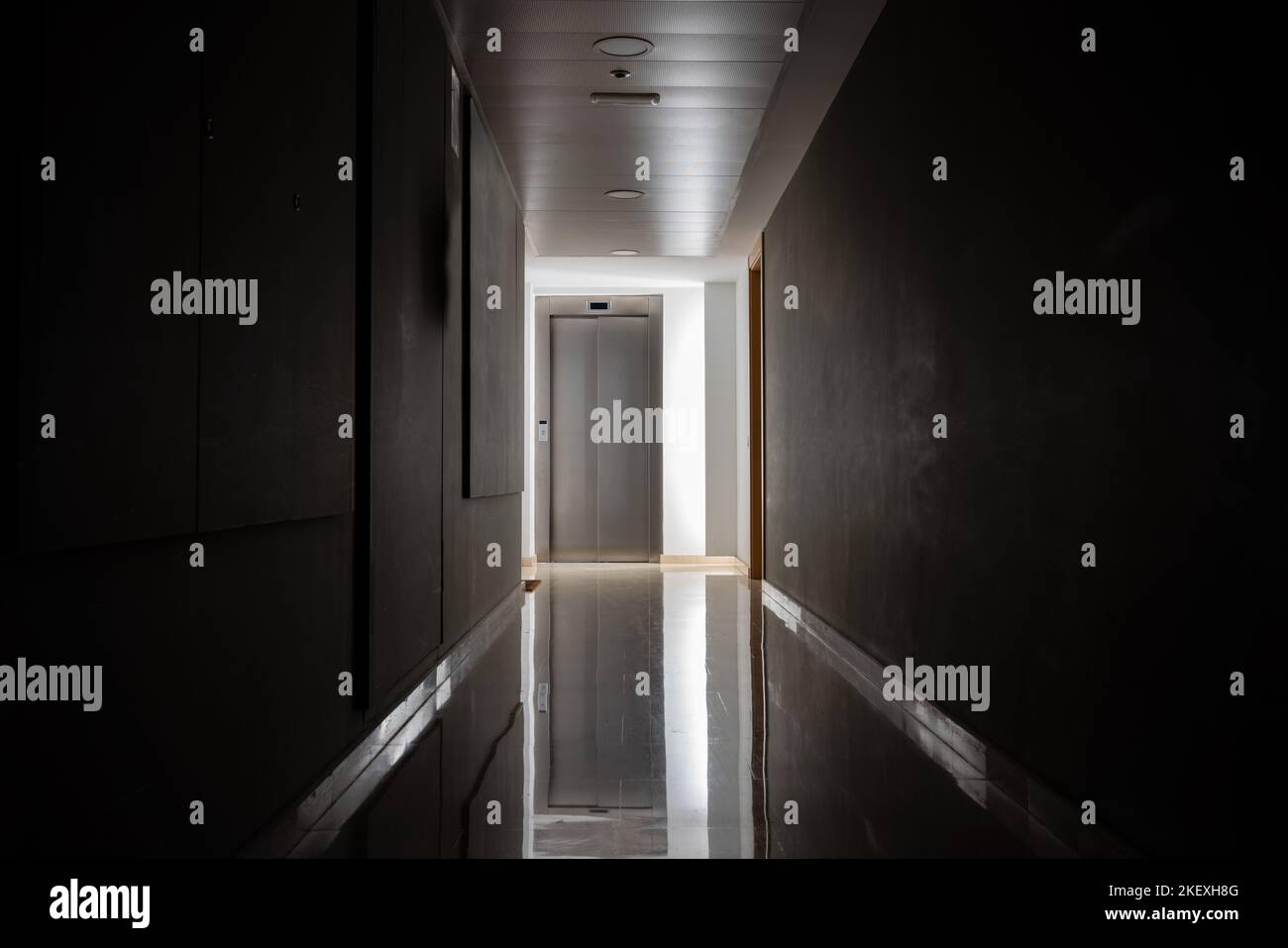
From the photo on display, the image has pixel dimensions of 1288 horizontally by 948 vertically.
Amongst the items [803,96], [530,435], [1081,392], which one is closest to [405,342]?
[1081,392]

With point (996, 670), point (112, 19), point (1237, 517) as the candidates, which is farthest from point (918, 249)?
point (112, 19)

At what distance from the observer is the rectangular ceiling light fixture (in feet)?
20.2

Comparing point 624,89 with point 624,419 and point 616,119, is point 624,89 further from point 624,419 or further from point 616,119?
point 624,419

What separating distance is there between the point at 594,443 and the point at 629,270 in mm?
2352

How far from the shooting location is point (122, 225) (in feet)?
6.40

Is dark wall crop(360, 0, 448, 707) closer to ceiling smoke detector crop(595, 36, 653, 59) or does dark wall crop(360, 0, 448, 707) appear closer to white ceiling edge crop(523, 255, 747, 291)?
ceiling smoke detector crop(595, 36, 653, 59)

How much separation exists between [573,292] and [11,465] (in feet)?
38.7

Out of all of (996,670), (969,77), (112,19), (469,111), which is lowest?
(996,670)

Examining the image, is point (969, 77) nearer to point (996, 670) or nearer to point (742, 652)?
point (996, 670)

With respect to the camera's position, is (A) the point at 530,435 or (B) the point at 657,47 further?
(A) the point at 530,435

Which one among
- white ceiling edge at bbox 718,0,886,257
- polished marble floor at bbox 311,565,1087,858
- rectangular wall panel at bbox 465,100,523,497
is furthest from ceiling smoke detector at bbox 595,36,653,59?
polished marble floor at bbox 311,565,1087,858

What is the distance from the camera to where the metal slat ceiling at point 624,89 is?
5105 millimetres

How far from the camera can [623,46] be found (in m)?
5.41

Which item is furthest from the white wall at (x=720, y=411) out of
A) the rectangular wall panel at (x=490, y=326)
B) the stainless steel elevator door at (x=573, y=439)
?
the rectangular wall panel at (x=490, y=326)
